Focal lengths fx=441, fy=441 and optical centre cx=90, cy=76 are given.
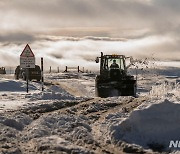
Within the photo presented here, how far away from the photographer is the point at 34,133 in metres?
10.9

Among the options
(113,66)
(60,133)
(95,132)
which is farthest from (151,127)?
(113,66)

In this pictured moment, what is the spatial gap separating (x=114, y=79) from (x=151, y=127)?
1750cm

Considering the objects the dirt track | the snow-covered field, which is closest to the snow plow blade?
the dirt track

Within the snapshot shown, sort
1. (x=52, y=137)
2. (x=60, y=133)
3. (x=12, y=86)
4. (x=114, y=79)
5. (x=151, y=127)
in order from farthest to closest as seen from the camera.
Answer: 1. (x=12, y=86)
2. (x=114, y=79)
3. (x=60, y=133)
4. (x=151, y=127)
5. (x=52, y=137)

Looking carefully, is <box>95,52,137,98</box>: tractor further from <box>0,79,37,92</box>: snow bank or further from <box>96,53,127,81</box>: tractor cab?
<box>0,79,37,92</box>: snow bank

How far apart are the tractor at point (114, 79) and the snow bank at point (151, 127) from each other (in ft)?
51.6

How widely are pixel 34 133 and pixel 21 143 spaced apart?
0.75 meters

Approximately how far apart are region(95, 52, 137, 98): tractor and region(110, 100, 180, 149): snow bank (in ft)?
51.6

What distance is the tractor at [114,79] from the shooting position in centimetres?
2725

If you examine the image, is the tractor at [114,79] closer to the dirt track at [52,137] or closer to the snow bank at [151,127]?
the dirt track at [52,137]

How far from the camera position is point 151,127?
1064 centimetres

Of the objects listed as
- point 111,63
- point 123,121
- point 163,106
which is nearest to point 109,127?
point 123,121

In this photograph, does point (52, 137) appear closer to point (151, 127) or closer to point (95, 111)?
point (151, 127)

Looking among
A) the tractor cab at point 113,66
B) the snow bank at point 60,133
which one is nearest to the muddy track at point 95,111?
the snow bank at point 60,133
